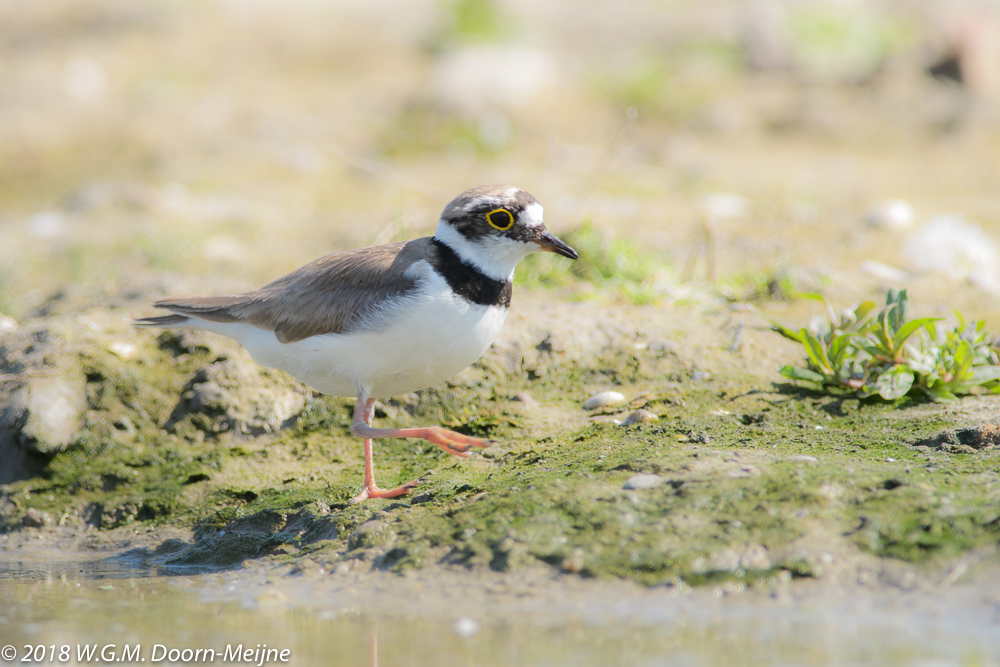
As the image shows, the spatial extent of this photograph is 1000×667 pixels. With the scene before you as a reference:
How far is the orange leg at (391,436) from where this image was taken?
434 centimetres

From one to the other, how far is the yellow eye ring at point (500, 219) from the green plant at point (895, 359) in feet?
5.45

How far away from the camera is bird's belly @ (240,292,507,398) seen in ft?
14.3

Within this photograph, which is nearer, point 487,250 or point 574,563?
point 574,563

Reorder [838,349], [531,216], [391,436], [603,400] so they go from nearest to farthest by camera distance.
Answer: [391,436], [531,216], [838,349], [603,400]

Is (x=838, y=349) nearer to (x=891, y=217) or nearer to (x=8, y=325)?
(x=891, y=217)

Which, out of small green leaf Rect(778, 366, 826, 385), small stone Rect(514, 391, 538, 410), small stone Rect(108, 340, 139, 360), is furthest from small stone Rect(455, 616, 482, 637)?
small stone Rect(108, 340, 139, 360)

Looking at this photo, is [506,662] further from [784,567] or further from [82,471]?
[82,471]

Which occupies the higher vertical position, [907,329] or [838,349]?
[907,329]

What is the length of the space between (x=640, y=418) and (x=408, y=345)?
1.31 metres

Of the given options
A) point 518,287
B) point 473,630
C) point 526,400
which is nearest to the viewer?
point 473,630

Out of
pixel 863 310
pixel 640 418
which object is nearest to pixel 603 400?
pixel 640 418

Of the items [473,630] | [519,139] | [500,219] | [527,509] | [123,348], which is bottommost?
[473,630]

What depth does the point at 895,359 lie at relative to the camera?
4.92 metres

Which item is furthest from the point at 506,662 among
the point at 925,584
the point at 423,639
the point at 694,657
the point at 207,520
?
the point at 207,520
